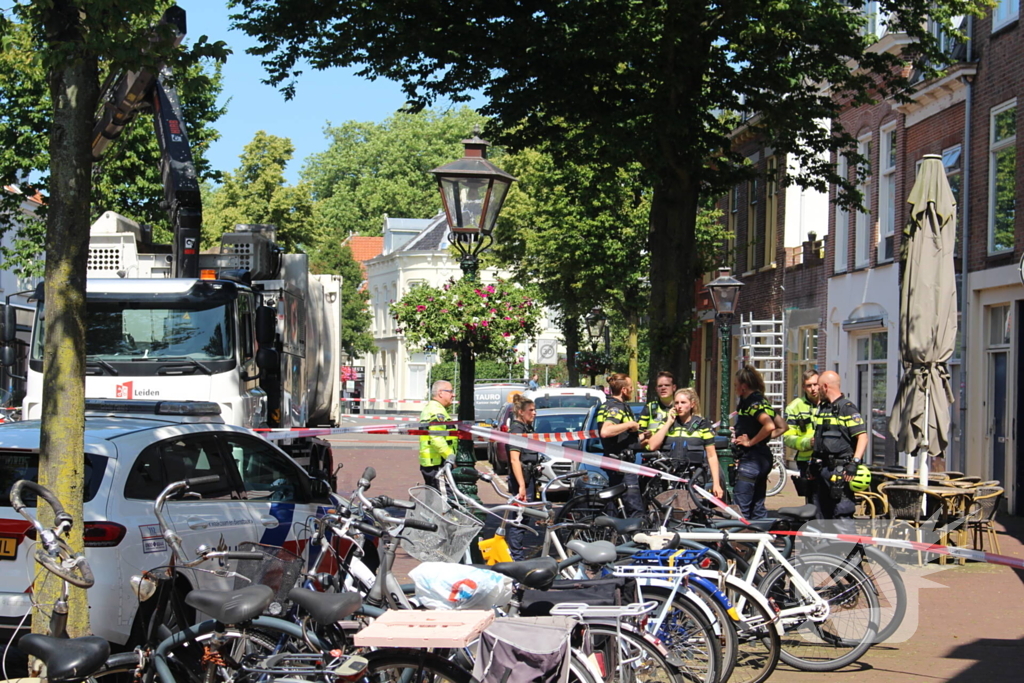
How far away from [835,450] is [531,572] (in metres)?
5.54

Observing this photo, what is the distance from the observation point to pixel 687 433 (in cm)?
1061

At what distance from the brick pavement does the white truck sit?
311 cm

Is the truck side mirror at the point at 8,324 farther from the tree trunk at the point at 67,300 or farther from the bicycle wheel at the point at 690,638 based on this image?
the bicycle wheel at the point at 690,638

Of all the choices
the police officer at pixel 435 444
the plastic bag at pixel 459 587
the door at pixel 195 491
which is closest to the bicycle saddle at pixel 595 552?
the plastic bag at pixel 459 587

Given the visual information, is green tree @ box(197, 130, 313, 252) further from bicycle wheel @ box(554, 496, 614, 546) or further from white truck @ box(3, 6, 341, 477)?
bicycle wheel @ box(554, 496, 614, 546)

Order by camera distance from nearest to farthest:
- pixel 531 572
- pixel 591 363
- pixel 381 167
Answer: pixel 531 572 → pixel 591 363 → pixel 381 167

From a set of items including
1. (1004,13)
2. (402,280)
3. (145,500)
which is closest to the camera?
(145,500)

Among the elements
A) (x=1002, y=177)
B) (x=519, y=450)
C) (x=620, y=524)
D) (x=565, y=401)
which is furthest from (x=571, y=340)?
(x=620, y=524)

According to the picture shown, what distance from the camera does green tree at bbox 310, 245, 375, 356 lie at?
71.9 m

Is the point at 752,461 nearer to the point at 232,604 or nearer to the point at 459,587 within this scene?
the point at 459,587

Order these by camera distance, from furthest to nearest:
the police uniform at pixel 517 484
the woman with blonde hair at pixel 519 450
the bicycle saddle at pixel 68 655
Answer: the woman with blonde hair at pixel 519 450 → the police uniform at pixel 517 484 → the bicycle saddle at pixel 68 655

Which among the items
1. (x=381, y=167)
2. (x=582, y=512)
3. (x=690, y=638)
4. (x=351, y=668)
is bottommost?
(x=690, y=638)

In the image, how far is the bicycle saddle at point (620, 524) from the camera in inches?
261

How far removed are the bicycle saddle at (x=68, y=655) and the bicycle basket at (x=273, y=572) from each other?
2.76 ft
